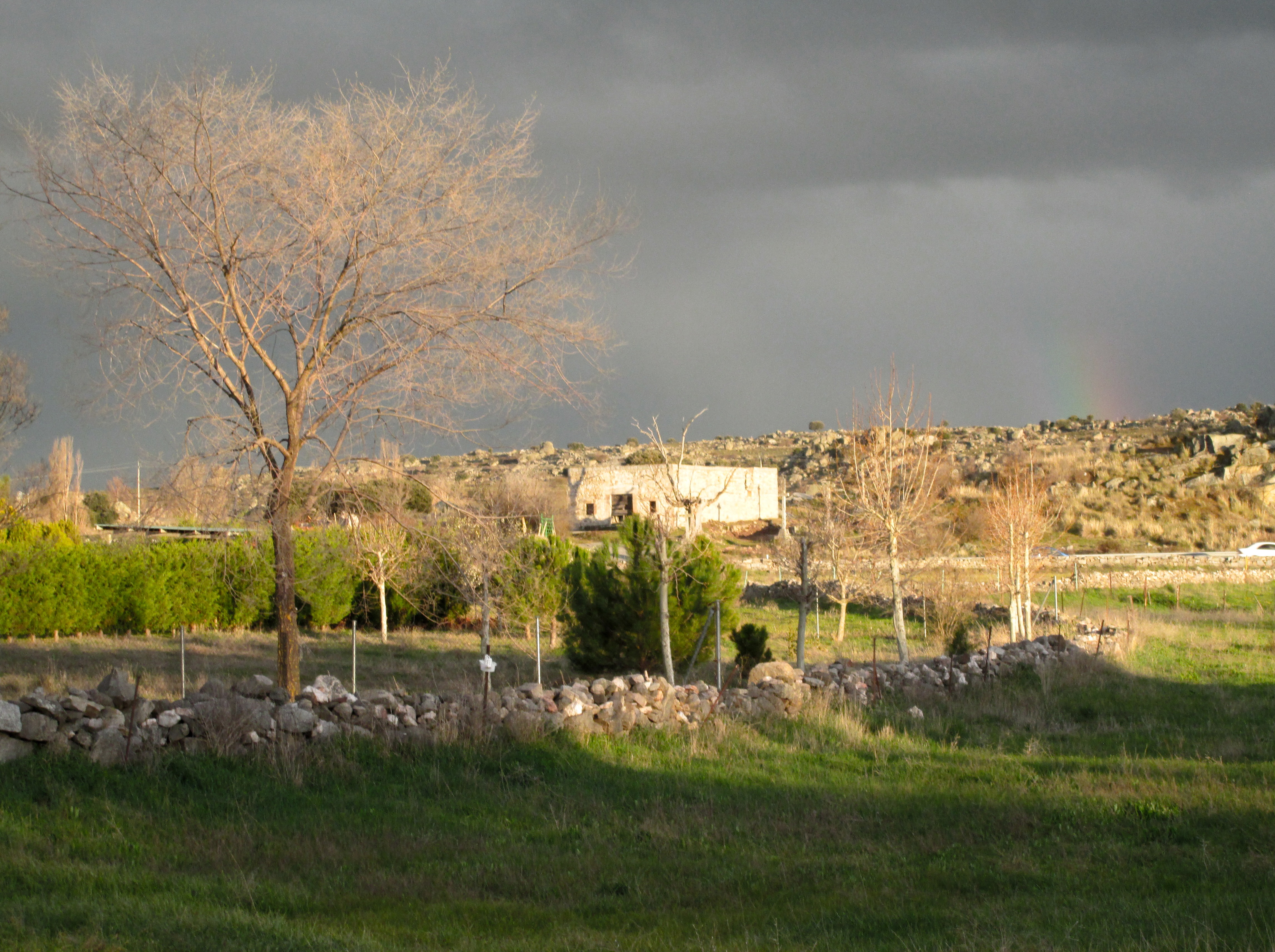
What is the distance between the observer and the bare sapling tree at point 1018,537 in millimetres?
21047

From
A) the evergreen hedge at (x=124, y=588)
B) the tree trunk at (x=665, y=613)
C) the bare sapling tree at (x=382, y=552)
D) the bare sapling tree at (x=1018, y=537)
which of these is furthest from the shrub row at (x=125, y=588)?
the bare sapling tree at (x=1018, y=537)

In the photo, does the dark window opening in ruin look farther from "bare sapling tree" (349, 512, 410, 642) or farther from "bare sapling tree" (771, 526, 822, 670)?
"bare sapling tree" (349, 512, 410, 642)

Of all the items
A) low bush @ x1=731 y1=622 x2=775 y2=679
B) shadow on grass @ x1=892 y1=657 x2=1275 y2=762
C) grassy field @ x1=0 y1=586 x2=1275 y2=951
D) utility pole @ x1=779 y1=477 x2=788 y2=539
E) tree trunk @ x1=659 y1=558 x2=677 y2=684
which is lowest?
shadow on grass @ x1=892 y1=657 x2=1275 y2=762

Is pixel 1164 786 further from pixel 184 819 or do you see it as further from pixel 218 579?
pixel 218 579

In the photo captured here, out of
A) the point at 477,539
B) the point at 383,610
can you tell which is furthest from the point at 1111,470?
the point at 477,539

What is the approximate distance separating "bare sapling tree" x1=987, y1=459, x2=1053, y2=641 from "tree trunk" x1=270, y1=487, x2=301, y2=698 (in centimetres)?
1446

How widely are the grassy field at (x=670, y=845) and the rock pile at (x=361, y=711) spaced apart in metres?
0.27

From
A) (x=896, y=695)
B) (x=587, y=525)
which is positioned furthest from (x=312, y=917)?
(x=587, y=525)

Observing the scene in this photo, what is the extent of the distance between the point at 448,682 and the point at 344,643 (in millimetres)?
10080

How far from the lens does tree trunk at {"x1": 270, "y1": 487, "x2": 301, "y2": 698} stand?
1020 centimetres

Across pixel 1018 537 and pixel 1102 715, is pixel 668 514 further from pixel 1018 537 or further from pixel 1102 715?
pixel 1018 537

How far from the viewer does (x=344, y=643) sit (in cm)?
2570

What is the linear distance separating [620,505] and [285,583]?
47.6 meters

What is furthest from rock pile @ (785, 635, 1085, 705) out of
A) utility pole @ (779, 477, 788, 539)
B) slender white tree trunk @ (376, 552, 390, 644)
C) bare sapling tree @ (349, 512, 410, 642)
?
utility pole @ (779, 477, 788, 539)
